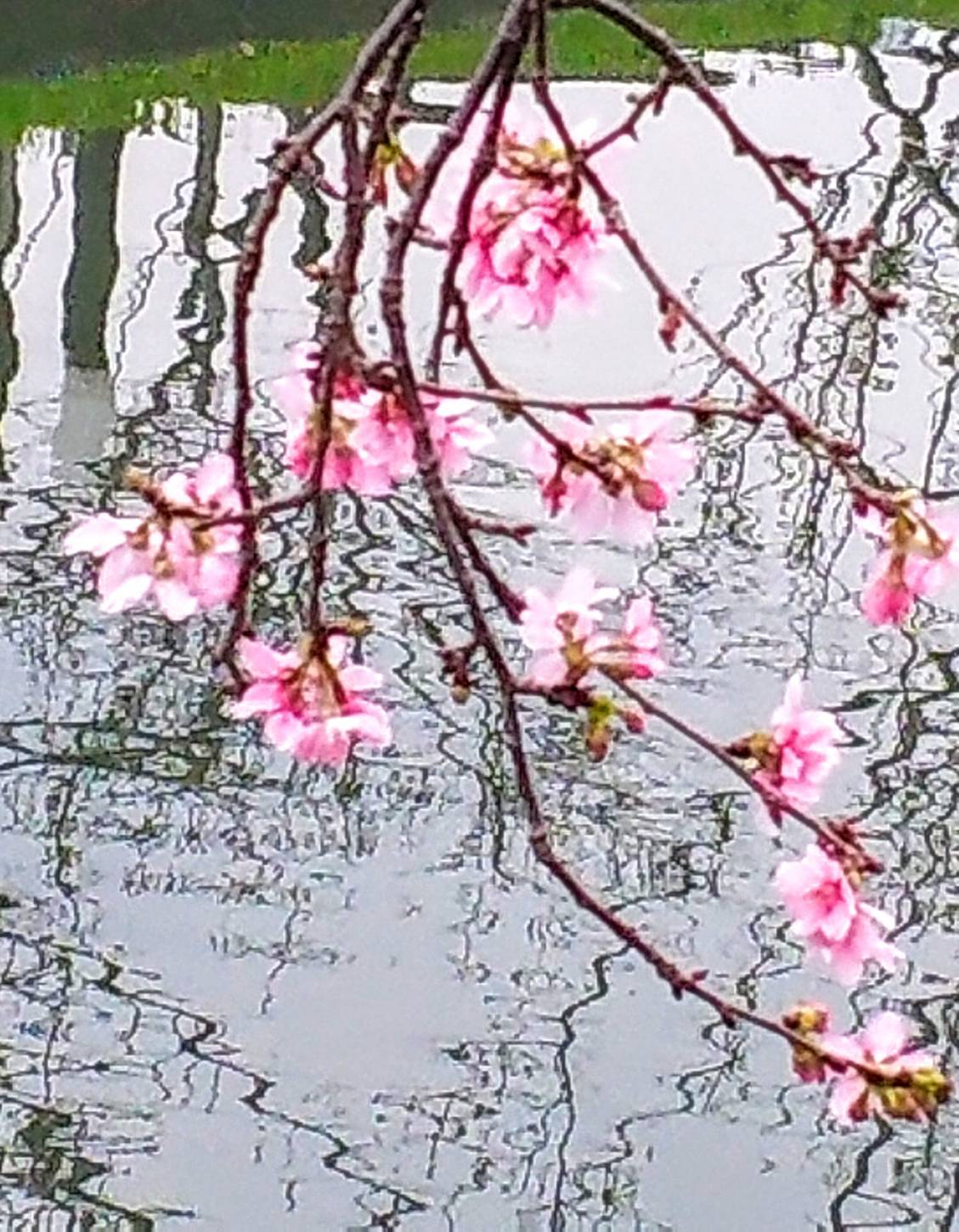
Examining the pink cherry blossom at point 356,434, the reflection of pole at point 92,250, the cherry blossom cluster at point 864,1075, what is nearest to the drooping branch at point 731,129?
the pink cherry blossom at point 356,434

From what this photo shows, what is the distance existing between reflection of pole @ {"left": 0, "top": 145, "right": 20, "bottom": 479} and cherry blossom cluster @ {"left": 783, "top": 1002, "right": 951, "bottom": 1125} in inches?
101

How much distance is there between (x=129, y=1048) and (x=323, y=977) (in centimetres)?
20

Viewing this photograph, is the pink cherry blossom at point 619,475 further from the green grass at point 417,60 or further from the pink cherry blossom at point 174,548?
the green grass at point 417,60

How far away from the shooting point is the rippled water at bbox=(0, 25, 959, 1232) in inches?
82.4

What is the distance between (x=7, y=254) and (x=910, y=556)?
3.57m

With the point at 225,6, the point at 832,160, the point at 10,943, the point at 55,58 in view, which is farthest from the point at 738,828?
the point at 225,6

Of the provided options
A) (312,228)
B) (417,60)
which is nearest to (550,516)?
(312,228)

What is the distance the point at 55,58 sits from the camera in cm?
506

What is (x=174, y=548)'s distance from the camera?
0.75m

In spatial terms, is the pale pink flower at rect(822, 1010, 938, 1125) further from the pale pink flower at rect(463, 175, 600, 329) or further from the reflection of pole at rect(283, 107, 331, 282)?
the reflection of pole at rect(283, 107, 331, 282)

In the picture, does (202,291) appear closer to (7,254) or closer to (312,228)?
(312,228)

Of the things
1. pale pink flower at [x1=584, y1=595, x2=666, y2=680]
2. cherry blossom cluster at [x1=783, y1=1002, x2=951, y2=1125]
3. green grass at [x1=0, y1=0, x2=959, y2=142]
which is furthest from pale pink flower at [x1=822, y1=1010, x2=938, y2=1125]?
green grass at [x1=0, y1=0, x2=959, y2=142]

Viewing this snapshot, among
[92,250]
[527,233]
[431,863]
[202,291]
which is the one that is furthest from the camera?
[92,250]

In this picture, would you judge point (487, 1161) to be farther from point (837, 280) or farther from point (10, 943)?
point (837, 280)
